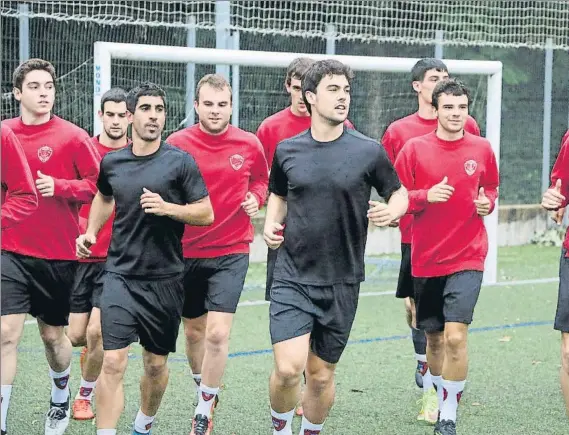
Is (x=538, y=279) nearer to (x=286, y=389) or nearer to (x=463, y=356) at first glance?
(x=463, y=356)

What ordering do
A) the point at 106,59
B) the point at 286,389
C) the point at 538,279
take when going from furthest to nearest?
the point at 538,279 < the point at 106,59 < the point at 286,389

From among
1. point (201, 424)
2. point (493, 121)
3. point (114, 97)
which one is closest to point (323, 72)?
point (114, 97)

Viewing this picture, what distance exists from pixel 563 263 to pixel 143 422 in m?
2.45

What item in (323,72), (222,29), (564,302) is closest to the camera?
(323,72)

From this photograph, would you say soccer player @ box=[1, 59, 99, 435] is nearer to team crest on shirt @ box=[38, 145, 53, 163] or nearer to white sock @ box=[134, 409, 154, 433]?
team crest on shirt @ box=[38, 145, 53, 163]

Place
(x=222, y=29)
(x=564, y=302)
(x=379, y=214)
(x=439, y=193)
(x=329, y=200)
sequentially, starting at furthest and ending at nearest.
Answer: (x=222, y=29) < (x=439, y=193) < (x=564, y=302) < (x=329, y=200) < (x=379, y=214)

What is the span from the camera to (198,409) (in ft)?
24.3

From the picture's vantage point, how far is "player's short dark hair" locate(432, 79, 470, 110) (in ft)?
24.8

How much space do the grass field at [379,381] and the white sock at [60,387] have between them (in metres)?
0.20

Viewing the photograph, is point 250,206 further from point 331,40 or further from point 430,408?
point 331,40

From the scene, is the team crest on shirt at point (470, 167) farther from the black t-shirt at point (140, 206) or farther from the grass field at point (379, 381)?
the black t-shirt at point (140, 206)

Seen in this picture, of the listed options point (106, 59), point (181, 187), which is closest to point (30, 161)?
point (181, 187)

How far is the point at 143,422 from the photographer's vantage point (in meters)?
6.82

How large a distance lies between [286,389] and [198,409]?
1127mm
